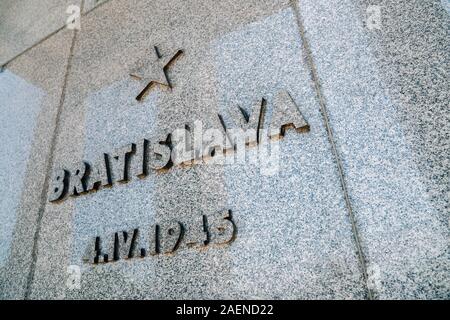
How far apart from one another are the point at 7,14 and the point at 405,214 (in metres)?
5.32

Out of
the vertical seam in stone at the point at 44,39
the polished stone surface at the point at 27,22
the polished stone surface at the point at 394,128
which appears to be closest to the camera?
the polished stone surface at the point at 394,128

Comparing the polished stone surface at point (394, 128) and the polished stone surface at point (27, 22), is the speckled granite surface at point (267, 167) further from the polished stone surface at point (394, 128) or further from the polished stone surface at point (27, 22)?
the polished stone surface at point (27, 22)

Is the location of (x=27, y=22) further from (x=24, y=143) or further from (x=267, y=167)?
(x=267, y=167)

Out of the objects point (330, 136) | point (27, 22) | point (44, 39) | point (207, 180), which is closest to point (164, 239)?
point (207, 180)

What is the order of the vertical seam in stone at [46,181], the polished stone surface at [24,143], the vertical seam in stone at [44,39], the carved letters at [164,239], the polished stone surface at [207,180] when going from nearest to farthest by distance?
the polished stone surface at [207,180] < the carved letters at [164,239] < the vertical seam in stone at [46,181] < the polished stone surface at [24,143] < the vertical seam in stone at [44,39]

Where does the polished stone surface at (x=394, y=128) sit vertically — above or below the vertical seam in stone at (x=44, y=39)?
below

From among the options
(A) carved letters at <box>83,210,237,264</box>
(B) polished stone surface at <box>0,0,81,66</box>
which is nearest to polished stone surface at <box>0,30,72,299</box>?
(B) polished stone surface at <box>0,0,81,66</box>

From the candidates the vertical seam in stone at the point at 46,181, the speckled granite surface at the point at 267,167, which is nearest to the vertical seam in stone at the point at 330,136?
the speckled granite surface at the point at 267,167

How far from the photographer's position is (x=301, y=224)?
1.62 metres

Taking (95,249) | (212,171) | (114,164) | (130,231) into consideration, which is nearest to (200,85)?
(212,171)

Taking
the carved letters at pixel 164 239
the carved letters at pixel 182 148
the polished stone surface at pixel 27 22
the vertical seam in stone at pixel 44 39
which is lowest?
the carved letters at pixel 164 239

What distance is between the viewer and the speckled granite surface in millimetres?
1470

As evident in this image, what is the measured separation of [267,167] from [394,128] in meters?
0.66

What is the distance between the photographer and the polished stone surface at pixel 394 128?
1.37m
